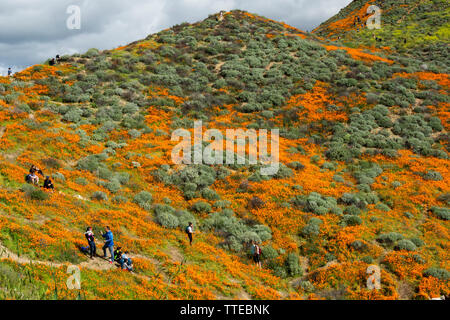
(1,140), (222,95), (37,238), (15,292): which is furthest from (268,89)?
(15,292)

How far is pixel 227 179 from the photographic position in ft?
74.4

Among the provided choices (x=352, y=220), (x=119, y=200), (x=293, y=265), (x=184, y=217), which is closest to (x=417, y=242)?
(x=352, y=220)

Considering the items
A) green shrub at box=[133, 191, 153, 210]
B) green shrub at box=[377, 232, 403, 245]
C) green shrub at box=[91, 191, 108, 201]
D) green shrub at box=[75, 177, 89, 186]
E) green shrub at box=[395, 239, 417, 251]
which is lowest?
green shrub at box=[395, 239, 417, 251]

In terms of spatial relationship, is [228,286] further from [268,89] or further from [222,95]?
[268,89]

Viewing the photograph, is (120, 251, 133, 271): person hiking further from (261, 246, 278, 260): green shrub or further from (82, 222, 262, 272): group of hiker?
(261, 246, 278, 260): green shrub

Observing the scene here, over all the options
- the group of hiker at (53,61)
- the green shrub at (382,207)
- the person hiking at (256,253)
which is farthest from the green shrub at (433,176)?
the group of hiker at (53,61)

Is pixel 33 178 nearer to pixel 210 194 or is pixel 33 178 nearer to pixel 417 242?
pixel 210 194

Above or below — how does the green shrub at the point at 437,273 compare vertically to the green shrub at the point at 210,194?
below

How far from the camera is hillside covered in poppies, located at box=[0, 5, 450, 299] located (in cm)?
1308

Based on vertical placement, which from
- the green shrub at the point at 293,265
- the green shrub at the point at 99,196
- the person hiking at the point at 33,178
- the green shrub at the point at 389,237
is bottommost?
the green shrub at the point at 293,265

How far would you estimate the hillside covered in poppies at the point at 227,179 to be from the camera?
13.1m

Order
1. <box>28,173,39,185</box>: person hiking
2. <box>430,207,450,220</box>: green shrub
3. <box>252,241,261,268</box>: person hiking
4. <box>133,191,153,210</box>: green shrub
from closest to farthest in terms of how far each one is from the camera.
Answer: <box>252,241,261,268</box>: person hiking < <box>28,173,39,185</box>: person hiking < <box>133,191,153,210</box>: green shrub < <box>430,207,450,220</box>: green shrub

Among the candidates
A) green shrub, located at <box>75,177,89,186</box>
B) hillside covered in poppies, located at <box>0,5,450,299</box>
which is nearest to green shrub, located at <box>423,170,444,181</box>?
hillside covered in poppies, located at <box>0,5,450,299</box>

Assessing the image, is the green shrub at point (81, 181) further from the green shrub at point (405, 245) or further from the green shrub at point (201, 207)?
the green shrub at point (405, 245)
